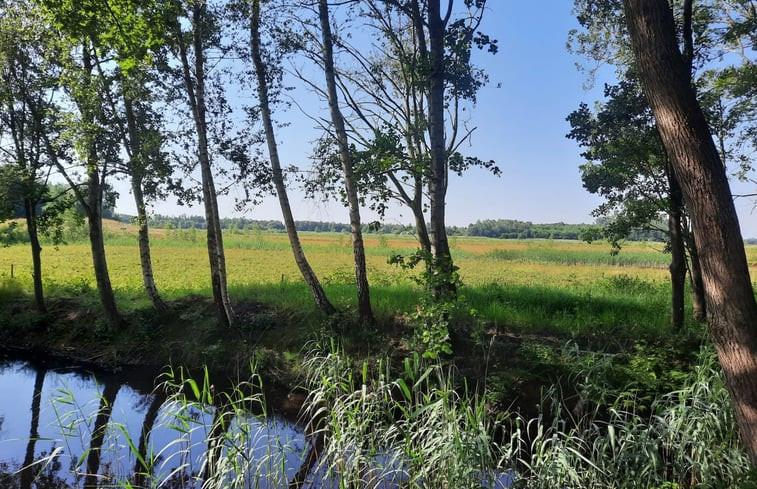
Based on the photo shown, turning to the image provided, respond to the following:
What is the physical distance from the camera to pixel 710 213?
303 cm

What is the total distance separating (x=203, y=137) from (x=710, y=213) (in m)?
9.26

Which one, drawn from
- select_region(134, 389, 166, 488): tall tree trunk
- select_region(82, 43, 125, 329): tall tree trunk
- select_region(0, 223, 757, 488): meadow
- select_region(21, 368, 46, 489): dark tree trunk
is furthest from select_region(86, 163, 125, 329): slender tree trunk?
select_region(134, 389, 166, 488): tall tree trunk

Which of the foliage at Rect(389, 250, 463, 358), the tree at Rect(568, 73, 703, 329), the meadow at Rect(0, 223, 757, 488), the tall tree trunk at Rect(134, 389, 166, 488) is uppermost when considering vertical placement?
the tree at Rect(568, 73, 703, 329)

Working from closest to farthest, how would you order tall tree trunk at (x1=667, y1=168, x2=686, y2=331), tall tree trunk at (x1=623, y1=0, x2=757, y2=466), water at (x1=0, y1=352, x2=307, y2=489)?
1. tall tree trunk at (x1=623, y1=0, x2=757, y2=466)
2. water at (x1=0, y1=352, x2=307, y2=489)
3. tall tree trunk at (x1=667, y1=168, x2=686, y2=331)

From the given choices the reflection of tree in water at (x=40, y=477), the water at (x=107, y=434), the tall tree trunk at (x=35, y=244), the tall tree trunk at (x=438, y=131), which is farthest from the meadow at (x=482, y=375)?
the reflection of tree in water at (x=40, y=477)

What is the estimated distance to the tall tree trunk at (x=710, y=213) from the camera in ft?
9.75

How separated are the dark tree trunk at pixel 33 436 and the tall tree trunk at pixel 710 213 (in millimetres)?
5725

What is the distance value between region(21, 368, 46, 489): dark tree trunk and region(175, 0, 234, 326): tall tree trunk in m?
3.82

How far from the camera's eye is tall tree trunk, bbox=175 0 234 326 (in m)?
8.88

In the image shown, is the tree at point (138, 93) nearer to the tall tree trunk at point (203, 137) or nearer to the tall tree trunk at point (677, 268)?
the tall tree trunk at point (203, 137)

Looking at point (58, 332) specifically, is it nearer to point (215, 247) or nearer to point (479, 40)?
point (215, 247)

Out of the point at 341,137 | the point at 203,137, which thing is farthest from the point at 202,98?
the point at 341,137

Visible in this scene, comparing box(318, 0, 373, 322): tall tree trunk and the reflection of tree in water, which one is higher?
box(318, 0, 373, 322): tall tree trunk

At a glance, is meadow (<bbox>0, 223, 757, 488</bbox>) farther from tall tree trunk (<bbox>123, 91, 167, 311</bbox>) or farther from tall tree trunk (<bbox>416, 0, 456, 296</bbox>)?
tall tree trunk (<bbox>416, 0, 456, 296</bbox>)
